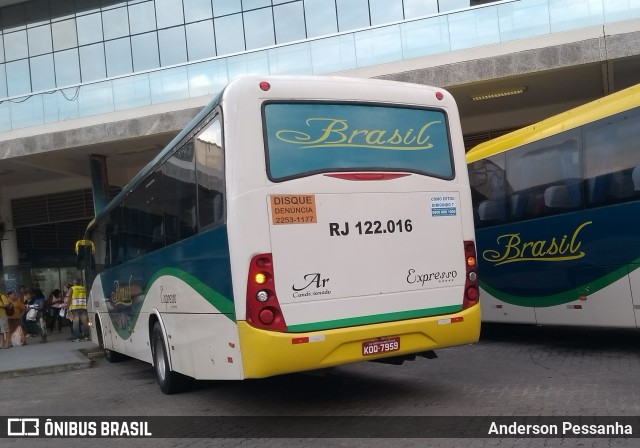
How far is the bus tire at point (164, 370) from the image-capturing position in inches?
369

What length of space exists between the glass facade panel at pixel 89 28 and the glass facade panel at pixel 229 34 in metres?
5.97

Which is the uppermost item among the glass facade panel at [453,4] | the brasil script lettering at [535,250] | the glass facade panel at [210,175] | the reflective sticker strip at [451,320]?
the glass facade panel at [453,4]

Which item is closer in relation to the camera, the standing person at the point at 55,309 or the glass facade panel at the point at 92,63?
the standing person at the point at 55,309

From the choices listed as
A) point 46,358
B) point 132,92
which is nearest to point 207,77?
point 132,92

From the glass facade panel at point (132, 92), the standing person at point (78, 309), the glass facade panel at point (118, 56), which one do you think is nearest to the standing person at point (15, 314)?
the standing person at point (78, 309)

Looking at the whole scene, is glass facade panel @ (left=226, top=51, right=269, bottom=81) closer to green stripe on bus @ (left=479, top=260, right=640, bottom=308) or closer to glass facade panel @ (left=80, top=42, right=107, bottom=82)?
green stripe on bus @ (left=479, top=260, right=640, bottom=308)

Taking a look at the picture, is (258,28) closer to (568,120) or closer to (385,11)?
(385,11)

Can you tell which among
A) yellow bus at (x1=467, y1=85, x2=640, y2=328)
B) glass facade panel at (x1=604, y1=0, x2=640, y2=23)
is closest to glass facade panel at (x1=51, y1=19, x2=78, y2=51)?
glass facade panel at (x1=604, y1=0, x2=640, y2=23)

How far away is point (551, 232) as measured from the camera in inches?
423

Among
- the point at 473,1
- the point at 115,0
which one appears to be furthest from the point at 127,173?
the point at 473,1

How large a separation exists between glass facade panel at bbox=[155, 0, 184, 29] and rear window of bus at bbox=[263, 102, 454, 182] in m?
25.9

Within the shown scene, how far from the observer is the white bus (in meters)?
6.57

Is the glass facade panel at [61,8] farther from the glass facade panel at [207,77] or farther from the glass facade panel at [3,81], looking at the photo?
the glass facade panel at [207,77]

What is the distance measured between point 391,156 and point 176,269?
3132 mm
